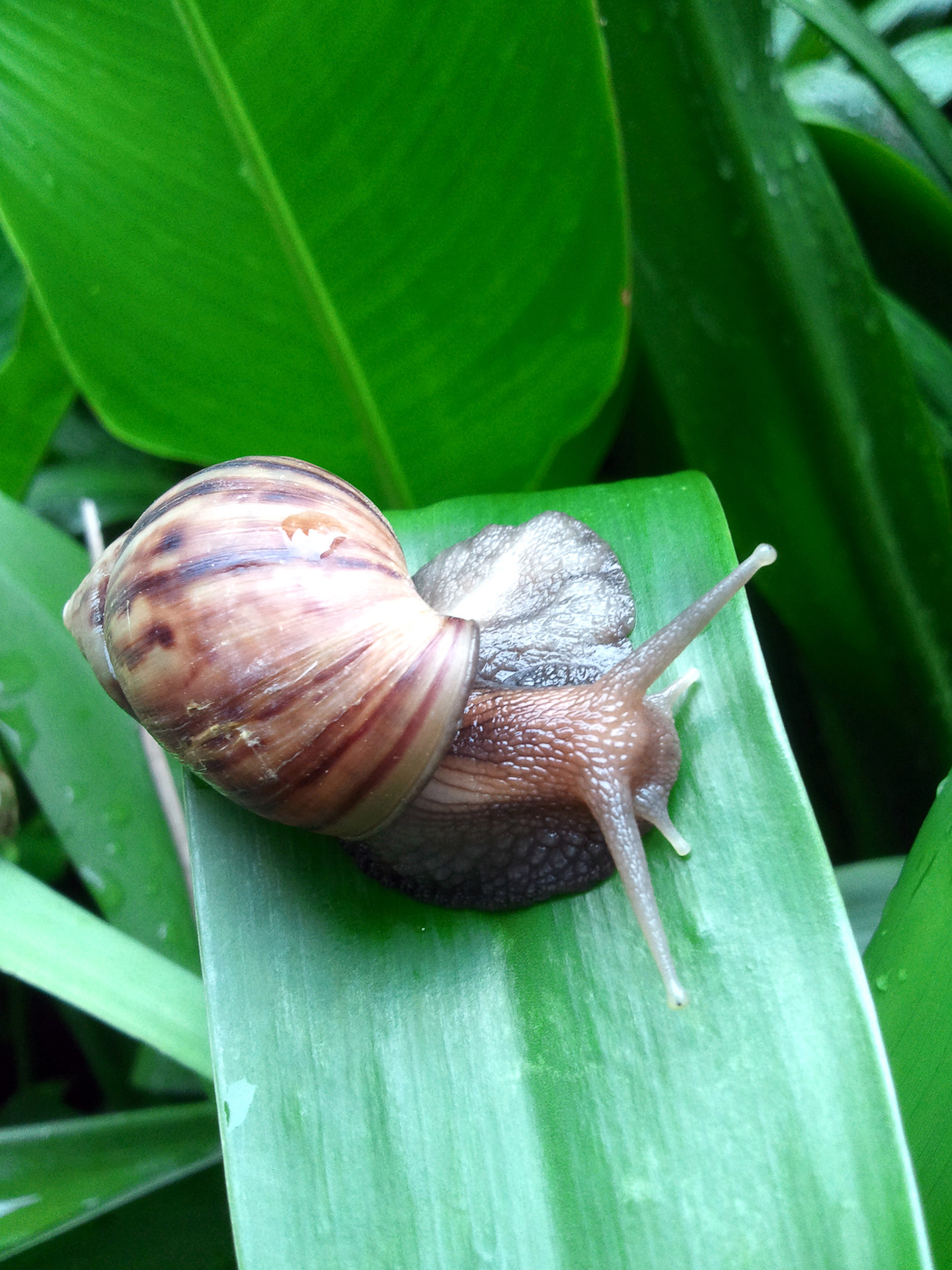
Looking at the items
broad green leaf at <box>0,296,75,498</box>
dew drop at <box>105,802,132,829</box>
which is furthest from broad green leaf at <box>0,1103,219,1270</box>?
broad green leaf at <box>0,296,75,498</box>

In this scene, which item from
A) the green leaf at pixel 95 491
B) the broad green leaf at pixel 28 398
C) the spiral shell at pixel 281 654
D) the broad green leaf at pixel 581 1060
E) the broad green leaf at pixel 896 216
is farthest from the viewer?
the green leaf at pixel 95 491

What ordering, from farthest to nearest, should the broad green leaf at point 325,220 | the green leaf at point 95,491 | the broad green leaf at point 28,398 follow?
the green leaf at point 95,491 → the broad green leaf at point 28,398 → the broad green leaf at point 325,220

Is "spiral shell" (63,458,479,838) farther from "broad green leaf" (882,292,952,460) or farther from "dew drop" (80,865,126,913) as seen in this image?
"broad green leaf" (882,292,952,460)

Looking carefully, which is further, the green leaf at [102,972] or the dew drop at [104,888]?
the dew drop at [104,888]

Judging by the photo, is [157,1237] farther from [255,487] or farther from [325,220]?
[325,220]

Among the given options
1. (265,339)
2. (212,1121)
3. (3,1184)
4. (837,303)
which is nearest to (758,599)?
(837,303)

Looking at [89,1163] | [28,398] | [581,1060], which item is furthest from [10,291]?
[581,1060]

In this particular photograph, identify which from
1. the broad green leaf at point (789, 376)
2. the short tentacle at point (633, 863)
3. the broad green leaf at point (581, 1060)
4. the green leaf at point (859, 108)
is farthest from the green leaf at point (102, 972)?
the green leaf at point (859, 108)

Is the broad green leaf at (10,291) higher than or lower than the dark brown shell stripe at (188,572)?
higher

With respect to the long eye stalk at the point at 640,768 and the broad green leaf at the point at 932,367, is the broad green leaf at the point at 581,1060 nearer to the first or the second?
the long eye stalk at the point at 640,768
